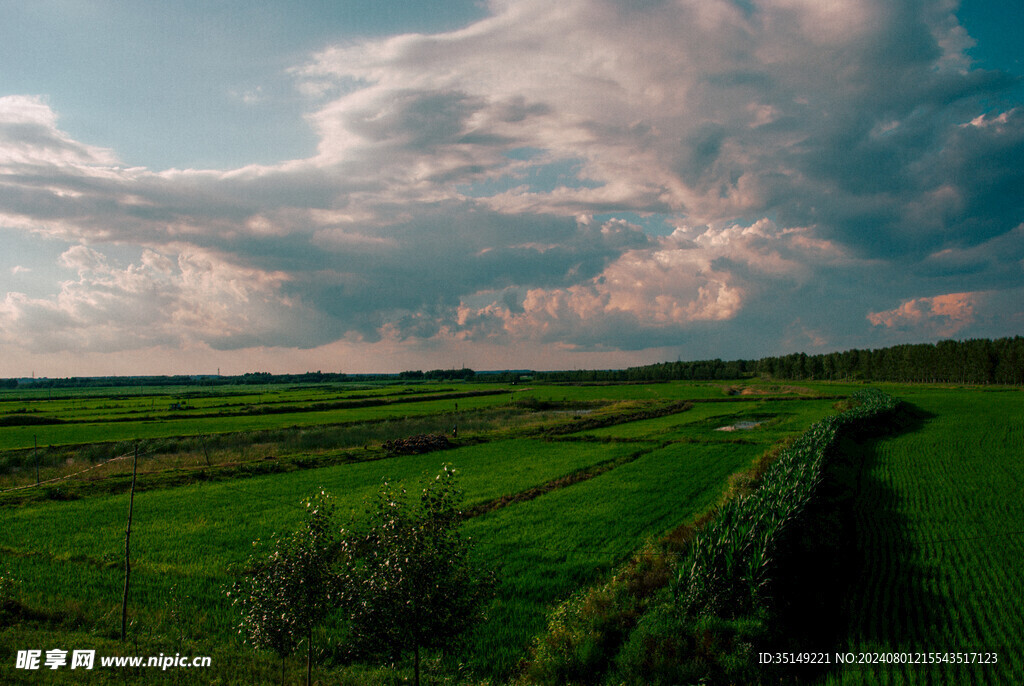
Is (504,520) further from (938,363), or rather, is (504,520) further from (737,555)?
(938,363)

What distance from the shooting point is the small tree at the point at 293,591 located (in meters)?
8.10

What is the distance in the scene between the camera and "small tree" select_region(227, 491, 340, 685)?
8102 millimetres

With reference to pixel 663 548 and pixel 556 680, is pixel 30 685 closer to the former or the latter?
pixel 556 680

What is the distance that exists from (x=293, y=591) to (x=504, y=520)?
14616 millimetres

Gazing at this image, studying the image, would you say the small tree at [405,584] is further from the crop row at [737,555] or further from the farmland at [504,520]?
the crop row at [737,555]

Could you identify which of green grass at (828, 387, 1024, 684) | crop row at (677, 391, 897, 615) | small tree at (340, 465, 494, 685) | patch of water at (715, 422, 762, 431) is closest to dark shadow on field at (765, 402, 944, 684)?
green grass at (828, 387, 1024, 684)

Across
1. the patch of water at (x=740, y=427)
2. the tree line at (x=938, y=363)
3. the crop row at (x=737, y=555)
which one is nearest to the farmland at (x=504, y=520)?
the crop row at (x=737, y=555)

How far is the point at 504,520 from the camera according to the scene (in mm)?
21828

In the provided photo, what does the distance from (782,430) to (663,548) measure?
132 ft

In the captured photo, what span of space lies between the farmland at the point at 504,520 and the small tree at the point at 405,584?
240 centimetres

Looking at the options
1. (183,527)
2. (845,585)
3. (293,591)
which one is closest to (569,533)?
(845,585)

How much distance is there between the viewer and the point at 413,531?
345 inches

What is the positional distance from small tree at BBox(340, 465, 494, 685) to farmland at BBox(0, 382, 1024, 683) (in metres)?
2.40

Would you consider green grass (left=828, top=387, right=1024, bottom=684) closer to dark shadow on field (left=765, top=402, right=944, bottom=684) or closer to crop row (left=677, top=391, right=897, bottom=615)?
dark shadow on field (left=765, top=402, right=944, bottom=684)
